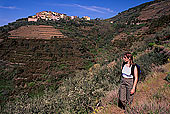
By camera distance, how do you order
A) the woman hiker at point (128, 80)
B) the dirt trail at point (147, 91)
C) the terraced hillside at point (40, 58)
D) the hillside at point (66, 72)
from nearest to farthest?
1. the woman hiker at point (128, 80)
2. the dirt trail at point (147, 91)
3. the hillside at point (66, 72)
4. the terraced hillside at point (40, 58)

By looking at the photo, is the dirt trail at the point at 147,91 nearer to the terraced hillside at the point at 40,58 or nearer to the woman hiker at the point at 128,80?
the woman hiker at the point at 128,80

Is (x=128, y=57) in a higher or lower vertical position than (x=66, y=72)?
higher

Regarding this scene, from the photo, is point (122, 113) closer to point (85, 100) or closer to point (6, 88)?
point (85, 100)

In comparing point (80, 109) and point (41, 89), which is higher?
point (80, 109)

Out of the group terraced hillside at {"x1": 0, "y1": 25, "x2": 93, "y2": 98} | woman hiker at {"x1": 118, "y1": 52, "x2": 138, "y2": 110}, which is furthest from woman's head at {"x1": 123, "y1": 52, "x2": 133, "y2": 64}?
terraced hillside at {"x1": 0, "y1": 25, "x2": 93, "y2": 98}

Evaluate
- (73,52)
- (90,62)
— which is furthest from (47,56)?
(90,62)

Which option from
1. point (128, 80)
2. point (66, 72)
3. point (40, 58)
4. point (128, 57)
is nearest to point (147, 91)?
point (128, 80)

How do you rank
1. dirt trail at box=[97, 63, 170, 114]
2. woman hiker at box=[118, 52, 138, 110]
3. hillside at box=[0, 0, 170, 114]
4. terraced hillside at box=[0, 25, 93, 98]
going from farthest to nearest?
1. terraced hillside at box=[0, 25, 93, 98]
2. hillside at box=[0, 0, 170, 114]
3. dirt trail at box=[97, 63, 170, 114]
4. woman hiker at box=[118, 52, 138, 110]

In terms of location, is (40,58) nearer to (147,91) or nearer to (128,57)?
(147,91)

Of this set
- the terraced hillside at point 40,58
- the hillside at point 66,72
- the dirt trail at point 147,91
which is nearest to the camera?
the dirt trail at point 147,91

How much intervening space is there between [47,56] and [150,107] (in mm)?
21184

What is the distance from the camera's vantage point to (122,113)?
8.51ft

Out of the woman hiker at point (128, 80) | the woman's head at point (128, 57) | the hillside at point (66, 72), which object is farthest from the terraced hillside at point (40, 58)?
the woman's head at point (128, 57)

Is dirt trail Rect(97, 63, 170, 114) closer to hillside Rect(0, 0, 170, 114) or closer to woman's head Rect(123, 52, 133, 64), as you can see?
hillside Rect(0, 0, 170, 114)
